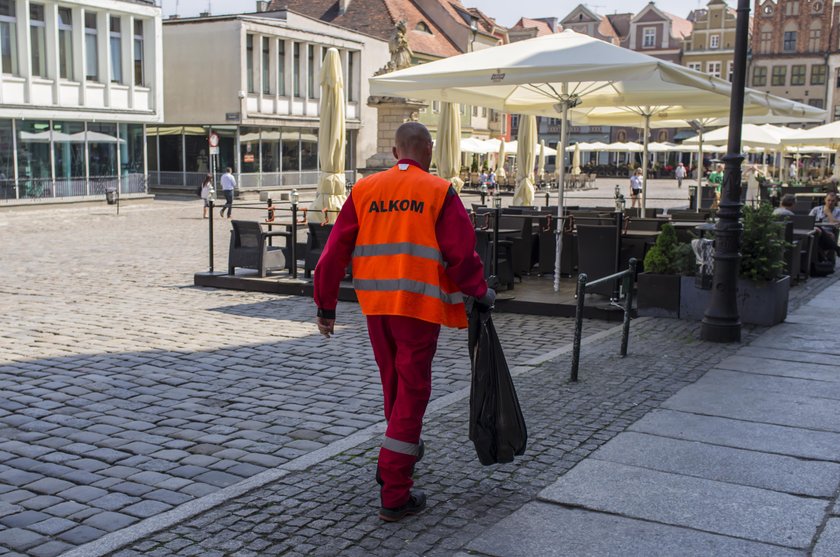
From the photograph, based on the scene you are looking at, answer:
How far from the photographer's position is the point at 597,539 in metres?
4.27

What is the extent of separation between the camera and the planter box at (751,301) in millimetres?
10000

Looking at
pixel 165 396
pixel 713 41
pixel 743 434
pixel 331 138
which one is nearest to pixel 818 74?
pixel 713 41

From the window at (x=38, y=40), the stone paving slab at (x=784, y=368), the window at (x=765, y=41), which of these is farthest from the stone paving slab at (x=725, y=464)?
the window at (x=765, y=41)

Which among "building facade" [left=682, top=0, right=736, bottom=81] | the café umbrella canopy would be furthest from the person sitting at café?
"building facade" [left=682, top=0, right=736, bottom=81]

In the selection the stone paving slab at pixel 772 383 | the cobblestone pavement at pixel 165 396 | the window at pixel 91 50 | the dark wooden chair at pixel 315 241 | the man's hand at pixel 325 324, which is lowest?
the cobblestone pavement at pixel 165 396

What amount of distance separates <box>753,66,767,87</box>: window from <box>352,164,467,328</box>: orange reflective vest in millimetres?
95521

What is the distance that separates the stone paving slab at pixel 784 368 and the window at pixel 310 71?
4250 cm

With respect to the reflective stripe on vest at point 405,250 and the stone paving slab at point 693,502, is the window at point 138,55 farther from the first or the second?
the stone paving slab at point 693,502

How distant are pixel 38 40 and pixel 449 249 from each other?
112ft

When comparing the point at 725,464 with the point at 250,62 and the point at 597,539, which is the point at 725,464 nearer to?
the point at 597,539

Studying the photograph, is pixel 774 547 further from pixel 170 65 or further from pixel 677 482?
pixel 170 65

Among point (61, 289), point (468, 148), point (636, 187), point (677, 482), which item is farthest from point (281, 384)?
point (468, 148)

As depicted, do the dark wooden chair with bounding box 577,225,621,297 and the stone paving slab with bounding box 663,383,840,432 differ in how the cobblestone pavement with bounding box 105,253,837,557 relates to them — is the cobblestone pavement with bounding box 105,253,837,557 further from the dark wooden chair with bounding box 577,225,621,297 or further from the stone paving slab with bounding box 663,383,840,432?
the dark wooden chair with bounding box 577,225,621,297

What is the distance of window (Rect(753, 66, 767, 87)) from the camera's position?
92.8 meters
